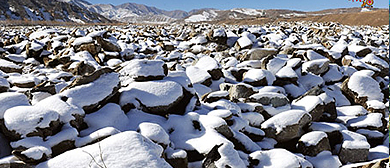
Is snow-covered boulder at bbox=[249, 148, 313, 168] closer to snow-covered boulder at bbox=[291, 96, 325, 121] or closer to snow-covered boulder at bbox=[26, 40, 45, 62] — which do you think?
snow-covered boulder at bbox=[291, 96, 325, 121]

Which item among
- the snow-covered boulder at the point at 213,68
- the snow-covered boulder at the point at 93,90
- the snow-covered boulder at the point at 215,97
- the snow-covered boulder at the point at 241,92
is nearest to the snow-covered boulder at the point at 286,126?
the snow-covered boulder at the point at 215,97

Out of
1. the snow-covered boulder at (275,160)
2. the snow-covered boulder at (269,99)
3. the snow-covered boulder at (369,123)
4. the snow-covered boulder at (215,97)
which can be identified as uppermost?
the snow-covered boulder at (215,97)

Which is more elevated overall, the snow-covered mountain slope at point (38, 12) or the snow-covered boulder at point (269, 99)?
the snow-covered mountain slope at point (38, 12)

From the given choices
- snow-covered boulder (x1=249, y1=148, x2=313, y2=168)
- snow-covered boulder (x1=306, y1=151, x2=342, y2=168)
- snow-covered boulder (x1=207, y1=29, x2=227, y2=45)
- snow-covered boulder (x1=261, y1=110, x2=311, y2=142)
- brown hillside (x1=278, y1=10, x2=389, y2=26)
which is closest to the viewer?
snow-covered boulder (x1=249, y1=148, x2=313, y2=168)

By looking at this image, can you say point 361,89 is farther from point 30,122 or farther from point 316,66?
point 30,122

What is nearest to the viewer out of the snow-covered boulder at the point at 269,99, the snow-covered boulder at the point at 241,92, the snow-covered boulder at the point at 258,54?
the snow-covered boulder at the point at 269,99

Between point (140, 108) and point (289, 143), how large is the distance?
9.37 feet

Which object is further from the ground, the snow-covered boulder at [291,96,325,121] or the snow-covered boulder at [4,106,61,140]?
the snow-covered boulder at [4,106,61,140]

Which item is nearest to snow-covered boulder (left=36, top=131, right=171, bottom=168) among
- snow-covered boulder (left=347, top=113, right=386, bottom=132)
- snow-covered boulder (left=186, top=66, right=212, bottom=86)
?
snow-covered boulder (left=186, top=66, right=212, bottom=86)

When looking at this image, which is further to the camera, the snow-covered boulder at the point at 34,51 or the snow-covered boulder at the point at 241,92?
the snow-covered boulder at the point at 34,51

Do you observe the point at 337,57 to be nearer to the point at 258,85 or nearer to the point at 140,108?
the point at 258,85

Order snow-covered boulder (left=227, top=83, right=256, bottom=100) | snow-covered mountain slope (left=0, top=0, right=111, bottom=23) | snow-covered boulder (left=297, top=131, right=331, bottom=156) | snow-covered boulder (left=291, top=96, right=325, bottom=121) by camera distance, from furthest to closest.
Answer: snow-covered mountain slope (left=0, top=0, right=111, bottom=23), snow-covered boulder (left=227, top=83, right=256, bottom=100), snow-covered boulder (left=291, top=96, right=325, bottom=121), snow-covered boulder (left=297, top=131, right=331, bottom=156)

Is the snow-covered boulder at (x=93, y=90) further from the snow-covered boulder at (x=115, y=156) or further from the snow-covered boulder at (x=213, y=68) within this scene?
the snow-covered boulder at (x=213, y=68)

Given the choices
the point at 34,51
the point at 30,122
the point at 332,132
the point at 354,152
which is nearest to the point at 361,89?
the point at 332,132
